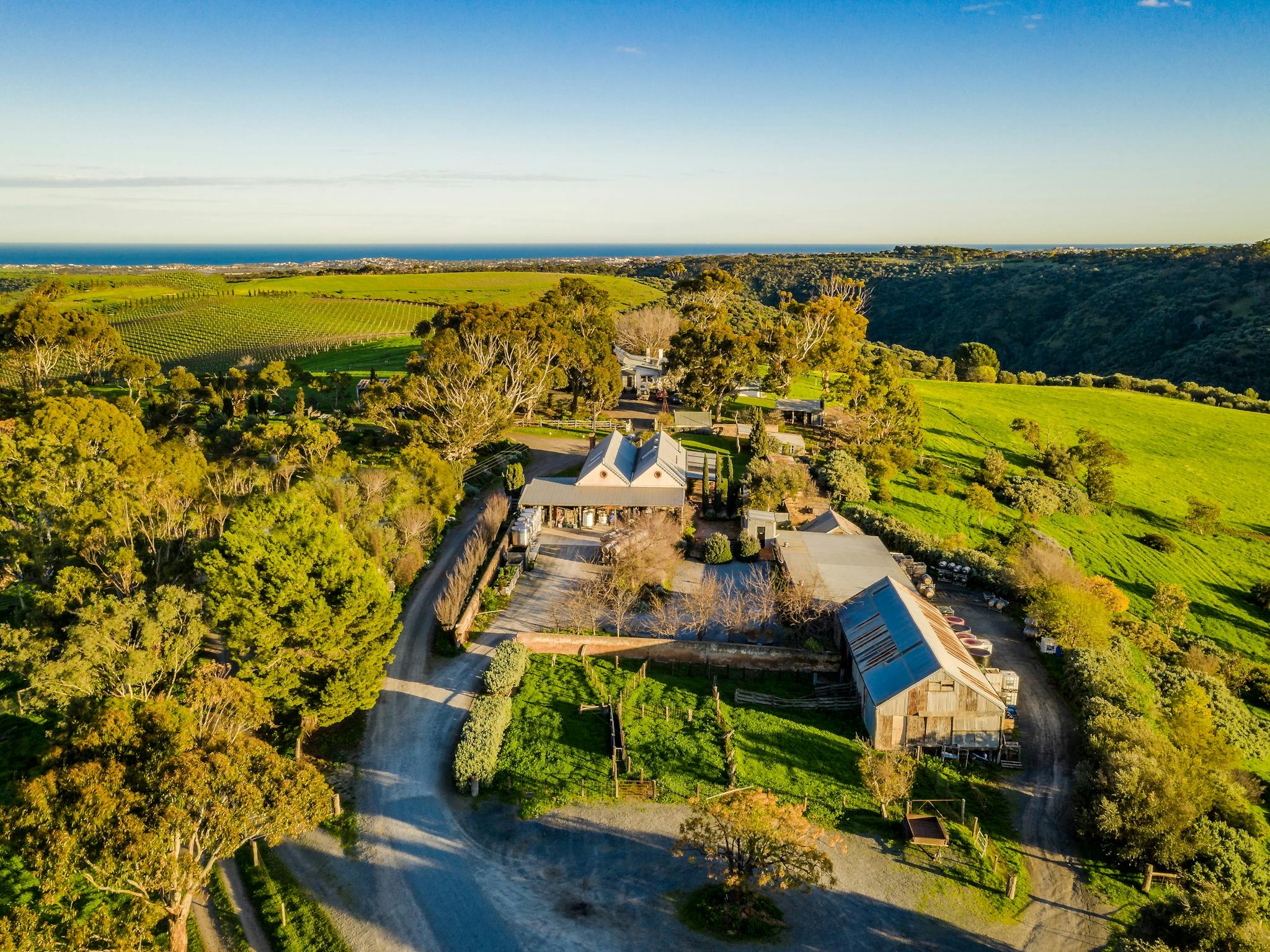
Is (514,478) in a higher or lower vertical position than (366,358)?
lower

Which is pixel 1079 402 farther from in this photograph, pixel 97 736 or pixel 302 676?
pixel 97 736

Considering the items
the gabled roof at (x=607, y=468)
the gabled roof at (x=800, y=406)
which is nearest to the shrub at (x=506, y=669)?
the gabled roof at (x=607, y=468)

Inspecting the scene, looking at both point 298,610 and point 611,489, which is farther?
point 611,489

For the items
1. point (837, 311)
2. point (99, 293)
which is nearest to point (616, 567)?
point (837, 311)

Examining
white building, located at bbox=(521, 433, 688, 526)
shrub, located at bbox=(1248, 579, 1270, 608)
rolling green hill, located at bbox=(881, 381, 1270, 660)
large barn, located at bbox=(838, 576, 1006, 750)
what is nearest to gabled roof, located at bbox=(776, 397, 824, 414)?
rolling green hill, located at bbox=(881, 381, 1270, 660)

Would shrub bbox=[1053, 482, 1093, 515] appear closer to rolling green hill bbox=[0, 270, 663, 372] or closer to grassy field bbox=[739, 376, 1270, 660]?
grassy field bbox=[739, 376, 1270, 660]

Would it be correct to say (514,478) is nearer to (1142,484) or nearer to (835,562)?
(835,562)

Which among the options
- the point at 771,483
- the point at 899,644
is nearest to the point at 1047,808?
the point at 899,644
